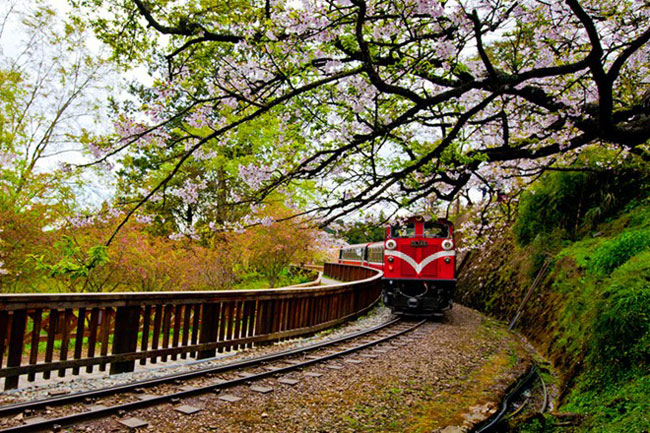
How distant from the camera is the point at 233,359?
21.8 feet

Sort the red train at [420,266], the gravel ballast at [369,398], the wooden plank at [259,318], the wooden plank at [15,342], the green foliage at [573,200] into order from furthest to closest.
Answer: the red train at [420,266], the green foliage at [573,200], the wooden plank at [259,318], the wooden plank at [15,342], the gravel ballast at [369,398]

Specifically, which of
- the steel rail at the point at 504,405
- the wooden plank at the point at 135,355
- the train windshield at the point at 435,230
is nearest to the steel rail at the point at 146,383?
the wooden plank at the point at 135,355

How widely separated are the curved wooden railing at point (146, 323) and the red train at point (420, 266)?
3.01 meters

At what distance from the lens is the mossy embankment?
4484 millimetres

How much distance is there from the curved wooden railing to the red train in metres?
3.01

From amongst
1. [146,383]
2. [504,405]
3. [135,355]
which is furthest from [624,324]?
[135,355]

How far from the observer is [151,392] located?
470cm

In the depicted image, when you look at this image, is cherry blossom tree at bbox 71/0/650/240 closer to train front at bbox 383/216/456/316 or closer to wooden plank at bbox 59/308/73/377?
wooden plank at bbox 59/308/73/377

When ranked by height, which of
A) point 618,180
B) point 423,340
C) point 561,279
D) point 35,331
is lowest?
point 423,340

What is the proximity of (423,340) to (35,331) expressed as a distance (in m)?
7.27

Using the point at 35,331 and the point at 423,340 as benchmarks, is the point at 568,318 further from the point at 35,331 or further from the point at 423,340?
the point at 35,331

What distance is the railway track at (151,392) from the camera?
3685 millimetres

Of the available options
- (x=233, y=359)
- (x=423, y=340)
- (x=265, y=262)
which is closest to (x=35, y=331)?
(x=233, y=359)

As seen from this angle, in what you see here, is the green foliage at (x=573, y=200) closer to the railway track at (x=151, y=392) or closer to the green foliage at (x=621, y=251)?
the green foliage at (x=621, y=251)
